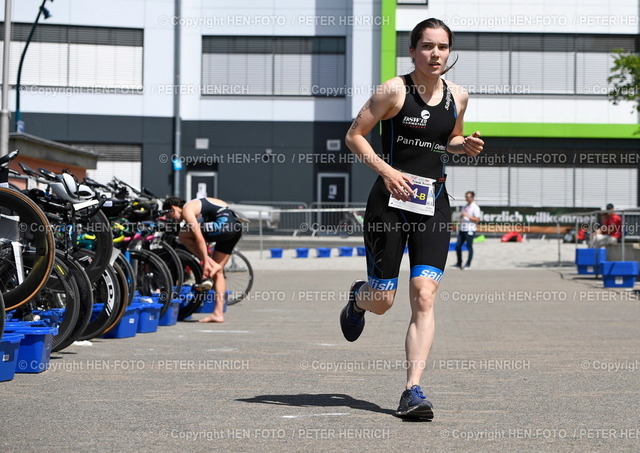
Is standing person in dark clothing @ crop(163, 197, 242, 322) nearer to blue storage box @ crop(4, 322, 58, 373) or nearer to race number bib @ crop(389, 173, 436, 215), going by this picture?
blue storage box @ crop(4, 322, 58, 373)

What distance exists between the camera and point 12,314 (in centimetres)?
881

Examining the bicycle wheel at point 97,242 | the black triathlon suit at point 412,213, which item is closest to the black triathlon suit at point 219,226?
the bicycle wheel at point 97,242

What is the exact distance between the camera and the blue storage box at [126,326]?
11.0 m

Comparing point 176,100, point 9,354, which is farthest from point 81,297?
point 176,100

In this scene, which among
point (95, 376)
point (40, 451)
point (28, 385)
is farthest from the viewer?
point (95, 376)

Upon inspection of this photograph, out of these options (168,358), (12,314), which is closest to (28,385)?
(12,314)

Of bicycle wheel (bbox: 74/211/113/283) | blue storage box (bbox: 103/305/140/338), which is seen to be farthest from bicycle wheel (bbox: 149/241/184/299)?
bicycle wheel (bbox: 74/211/113/283)

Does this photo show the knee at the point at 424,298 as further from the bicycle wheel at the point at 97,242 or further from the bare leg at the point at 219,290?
the bare leg at the point at 219,290

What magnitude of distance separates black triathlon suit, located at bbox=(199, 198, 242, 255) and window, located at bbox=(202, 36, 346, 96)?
3211 centimetres

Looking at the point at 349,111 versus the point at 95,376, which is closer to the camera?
the point at 95,376

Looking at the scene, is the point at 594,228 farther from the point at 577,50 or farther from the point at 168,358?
the point at 577,50

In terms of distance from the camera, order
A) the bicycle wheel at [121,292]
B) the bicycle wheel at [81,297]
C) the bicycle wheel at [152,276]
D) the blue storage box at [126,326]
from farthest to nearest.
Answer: the bicycle wheel at [152,276] → the blue storage box at [126,326] → the bicycle wheel at [121,292] → the bicycle wheel at [81,297]

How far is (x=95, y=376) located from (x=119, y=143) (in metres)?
37.9

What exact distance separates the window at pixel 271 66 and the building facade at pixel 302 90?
5 cm
